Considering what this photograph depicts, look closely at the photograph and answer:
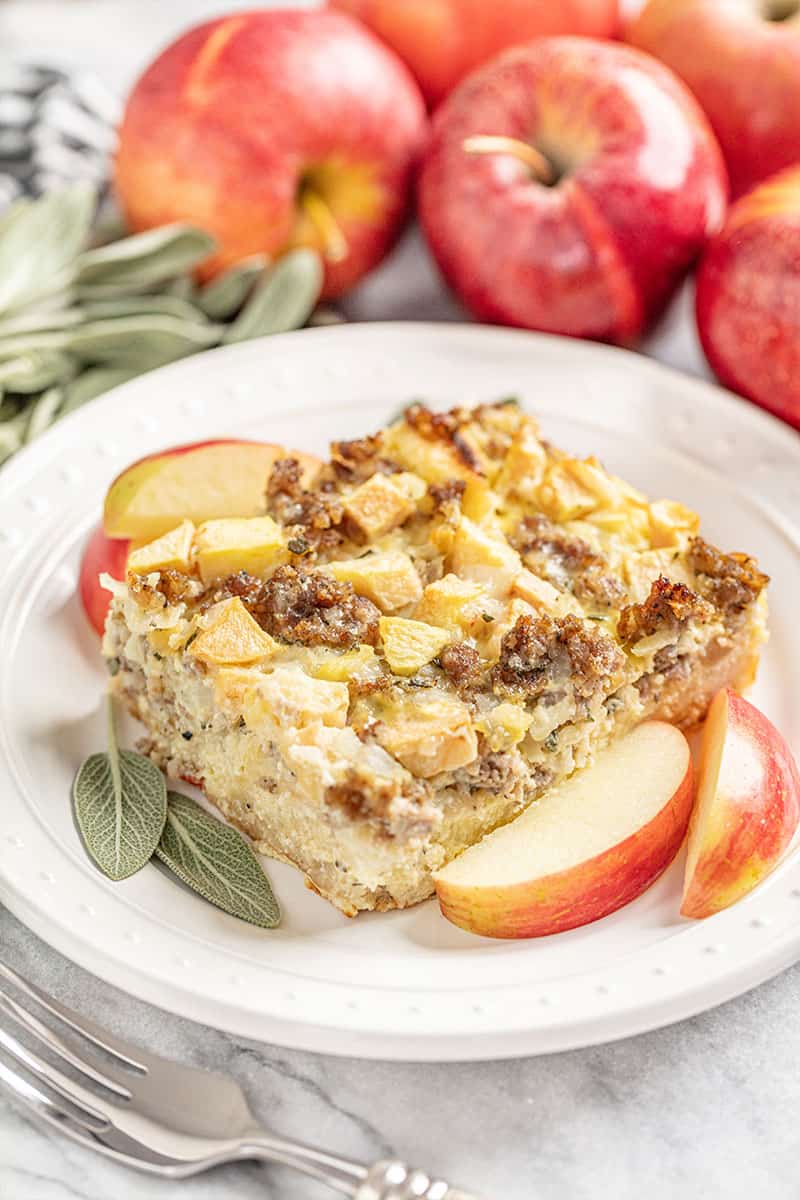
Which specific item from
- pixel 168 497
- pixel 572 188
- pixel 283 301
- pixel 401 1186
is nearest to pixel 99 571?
pixel 168 497

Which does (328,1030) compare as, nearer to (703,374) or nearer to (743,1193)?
(743,1193)

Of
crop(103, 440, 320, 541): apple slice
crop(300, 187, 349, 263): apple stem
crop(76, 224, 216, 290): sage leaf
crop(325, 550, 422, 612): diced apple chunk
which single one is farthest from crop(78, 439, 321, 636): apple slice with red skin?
crop(300, 187, 349, 263): apple stem

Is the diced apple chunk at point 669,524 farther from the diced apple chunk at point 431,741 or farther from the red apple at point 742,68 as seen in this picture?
the red apple at point 742,68

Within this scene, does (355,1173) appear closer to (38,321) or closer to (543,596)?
(543,596)

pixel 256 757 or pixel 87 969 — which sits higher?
pixel 256 757

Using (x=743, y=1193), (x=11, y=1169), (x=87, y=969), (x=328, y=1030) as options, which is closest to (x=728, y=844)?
(x=743, y=1193)

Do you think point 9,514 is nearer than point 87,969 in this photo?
No
